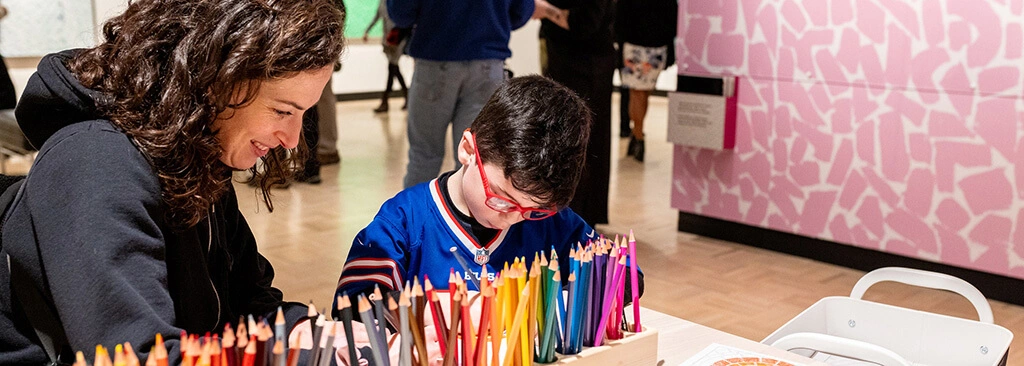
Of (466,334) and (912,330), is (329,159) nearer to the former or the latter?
(912,330)

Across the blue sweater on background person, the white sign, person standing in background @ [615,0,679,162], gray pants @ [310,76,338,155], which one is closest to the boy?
the blue sweater on background person

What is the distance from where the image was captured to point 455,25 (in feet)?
12.0

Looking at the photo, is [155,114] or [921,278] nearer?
[155,114]

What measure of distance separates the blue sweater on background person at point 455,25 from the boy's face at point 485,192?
1955 millimetres

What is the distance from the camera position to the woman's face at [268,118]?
1.18m

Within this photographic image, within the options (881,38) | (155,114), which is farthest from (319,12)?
(881,38)

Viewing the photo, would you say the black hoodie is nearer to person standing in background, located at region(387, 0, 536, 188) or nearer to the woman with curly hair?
the woman with curly hair

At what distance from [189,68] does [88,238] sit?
0.78 ft

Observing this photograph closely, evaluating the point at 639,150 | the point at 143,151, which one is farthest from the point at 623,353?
the point at 639,150

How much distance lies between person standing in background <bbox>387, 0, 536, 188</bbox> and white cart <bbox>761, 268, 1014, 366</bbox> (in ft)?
6.75

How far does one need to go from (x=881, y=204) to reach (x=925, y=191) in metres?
0.20

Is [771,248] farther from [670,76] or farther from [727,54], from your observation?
[670,76]

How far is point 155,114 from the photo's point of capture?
115 centimetres

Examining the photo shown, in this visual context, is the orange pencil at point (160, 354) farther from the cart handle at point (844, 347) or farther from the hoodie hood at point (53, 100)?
the cart handle at point (844, 347)
